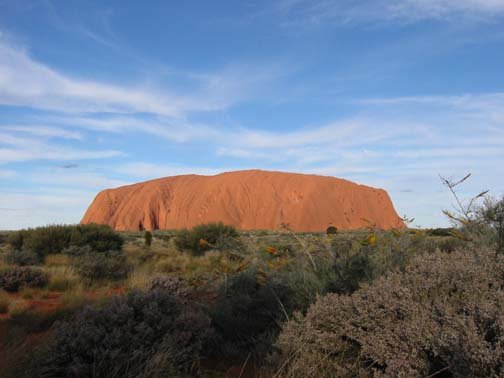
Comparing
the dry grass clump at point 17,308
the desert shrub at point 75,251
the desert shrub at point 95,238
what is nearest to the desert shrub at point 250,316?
the dry grass clump at point 17,308

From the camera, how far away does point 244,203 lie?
76062mm

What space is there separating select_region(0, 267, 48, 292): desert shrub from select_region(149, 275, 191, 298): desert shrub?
425cm

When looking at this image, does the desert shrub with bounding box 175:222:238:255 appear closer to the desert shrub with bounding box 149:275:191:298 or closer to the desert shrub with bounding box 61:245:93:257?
the desert shrub with bounding box 61:245:93:257

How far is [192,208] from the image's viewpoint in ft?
258

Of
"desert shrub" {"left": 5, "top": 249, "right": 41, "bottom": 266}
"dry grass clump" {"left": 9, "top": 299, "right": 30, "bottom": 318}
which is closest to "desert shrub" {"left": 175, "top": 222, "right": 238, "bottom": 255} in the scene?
"desert shrub" {"left": 5, "top": 249, "right": 41, "bottom": 266}

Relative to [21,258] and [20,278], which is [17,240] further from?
[20,278]

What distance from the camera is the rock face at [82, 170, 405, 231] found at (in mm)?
72500

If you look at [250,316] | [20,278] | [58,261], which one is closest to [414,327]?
[250,316]

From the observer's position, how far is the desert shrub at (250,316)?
569 centimetres

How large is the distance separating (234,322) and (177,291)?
3.10 metres

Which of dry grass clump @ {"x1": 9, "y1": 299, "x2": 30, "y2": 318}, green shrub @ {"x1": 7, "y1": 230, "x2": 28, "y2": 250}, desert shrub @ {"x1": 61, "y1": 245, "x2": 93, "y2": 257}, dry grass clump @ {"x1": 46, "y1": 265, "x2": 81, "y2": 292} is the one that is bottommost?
dry grass clump @ {"x1": 9, "y1": 299, "x2": 30, "y2": 318}

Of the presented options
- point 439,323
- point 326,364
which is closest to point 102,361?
point 326,364

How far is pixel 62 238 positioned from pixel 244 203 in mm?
56424

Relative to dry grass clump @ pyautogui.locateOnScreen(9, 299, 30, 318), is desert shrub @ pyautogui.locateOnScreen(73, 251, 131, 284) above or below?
above
